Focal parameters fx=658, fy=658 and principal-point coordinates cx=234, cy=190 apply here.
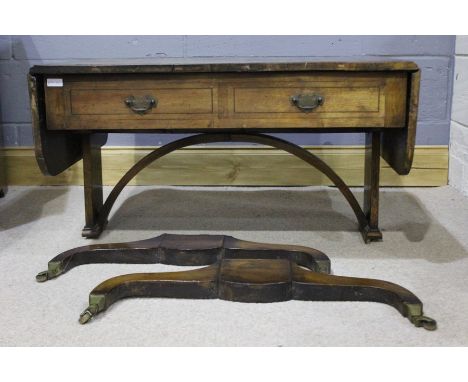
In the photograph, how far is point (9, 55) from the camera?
3168 millimetres

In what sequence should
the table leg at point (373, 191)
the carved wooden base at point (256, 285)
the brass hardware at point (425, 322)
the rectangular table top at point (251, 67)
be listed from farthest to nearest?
1. the table leg at point (373, 191)
2. the rectangular table top at point (251, 67)
3. the carved wooden base at point (256, 285)
4. the brass hardware at point (425, 322)

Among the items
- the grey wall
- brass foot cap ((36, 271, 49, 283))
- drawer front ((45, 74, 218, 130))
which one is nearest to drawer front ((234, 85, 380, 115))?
drawer front ((45, 74, 218, 130))

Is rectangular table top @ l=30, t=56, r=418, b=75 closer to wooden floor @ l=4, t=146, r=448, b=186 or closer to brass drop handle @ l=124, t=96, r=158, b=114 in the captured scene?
brass drop handle @ l=124, t=96, r=158, b=114

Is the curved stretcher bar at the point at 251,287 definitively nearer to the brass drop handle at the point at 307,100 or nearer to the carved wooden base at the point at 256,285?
the carved wooden base at the point at 256,285

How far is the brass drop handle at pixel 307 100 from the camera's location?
6.73 feet

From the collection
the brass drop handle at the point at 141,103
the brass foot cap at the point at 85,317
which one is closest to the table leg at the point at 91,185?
the brass drop handle at the point at 141,103

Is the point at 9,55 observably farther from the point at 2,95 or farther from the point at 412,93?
the point at 412,93

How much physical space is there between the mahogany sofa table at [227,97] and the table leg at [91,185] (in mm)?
304

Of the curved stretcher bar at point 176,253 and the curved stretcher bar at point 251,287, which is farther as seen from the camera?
the curved stretcher bar at point 176,253

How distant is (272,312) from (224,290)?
162 mm

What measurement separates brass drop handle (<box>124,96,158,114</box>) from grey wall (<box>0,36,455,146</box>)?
3.45 ft

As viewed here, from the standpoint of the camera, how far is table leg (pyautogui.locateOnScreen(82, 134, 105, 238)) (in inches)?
97.3

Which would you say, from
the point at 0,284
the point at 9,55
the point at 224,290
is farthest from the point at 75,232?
the point at 9,55

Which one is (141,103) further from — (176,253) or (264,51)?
(264,51)
